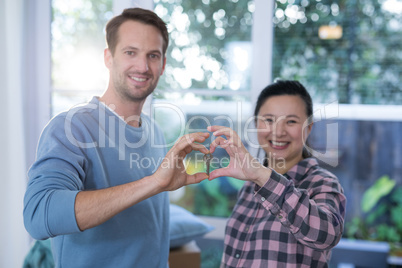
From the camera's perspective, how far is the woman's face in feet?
4.48

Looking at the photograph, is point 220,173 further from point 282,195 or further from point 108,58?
point 108,58

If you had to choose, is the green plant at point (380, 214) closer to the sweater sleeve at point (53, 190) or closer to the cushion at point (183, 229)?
the cushion at point (183, 229)

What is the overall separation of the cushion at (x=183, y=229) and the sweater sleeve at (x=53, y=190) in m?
0.87

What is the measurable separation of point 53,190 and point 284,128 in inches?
33.5

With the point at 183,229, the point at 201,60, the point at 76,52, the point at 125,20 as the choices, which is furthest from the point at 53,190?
the point at 76,52

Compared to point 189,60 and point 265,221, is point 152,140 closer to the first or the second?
point 265,221

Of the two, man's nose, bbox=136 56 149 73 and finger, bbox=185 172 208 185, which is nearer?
finger, bbox=185 172 208 185

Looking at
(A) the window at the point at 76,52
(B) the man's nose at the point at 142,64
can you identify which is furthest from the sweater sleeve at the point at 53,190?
(A) the window at the point at 76,52

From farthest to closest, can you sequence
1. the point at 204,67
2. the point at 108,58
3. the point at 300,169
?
the point at 204,67
the point at 108,58
the point at 300,169

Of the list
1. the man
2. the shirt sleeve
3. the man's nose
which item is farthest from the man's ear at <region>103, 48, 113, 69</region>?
the shirt sleeve

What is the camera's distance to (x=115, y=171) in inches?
47.5

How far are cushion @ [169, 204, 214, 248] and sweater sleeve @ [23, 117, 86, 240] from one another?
0.87 m

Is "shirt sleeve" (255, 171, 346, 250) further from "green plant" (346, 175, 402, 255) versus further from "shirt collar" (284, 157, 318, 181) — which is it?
"green plant" (346, 175, 402, 255)

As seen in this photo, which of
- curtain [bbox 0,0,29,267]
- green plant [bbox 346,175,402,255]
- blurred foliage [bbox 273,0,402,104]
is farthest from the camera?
green plant [bbox 346,175,402,255]
